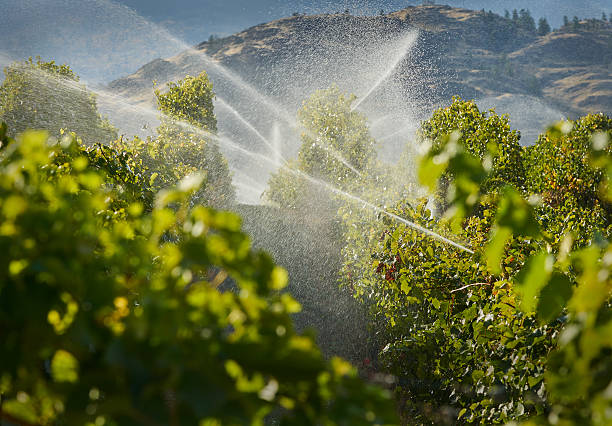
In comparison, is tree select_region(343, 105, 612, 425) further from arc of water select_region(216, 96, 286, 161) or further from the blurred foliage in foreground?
arc of water select_region(216, 96, 286, 161)

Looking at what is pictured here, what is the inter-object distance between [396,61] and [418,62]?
30079 mm

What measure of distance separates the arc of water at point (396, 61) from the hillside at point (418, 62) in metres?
0.63

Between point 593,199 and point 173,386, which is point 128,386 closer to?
point 173,386

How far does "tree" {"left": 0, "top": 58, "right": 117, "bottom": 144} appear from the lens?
14461mm

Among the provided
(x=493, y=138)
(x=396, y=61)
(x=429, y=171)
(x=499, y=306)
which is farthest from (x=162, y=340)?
(x=396, y=61)

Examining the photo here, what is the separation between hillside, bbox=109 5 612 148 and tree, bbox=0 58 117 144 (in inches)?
2211

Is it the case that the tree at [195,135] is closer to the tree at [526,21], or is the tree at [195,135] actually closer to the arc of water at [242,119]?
the arc of water at [242,119]

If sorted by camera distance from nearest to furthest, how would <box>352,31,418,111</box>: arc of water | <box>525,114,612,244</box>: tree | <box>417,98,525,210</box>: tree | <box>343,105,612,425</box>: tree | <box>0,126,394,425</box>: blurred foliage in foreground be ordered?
<box>0,126,394,425</box>: blurred foliage in foreground → <box>343,105,612,425</box>: tree → <box>525,114,612,244</box>: tree → <box>417,98,525,210</box>: tree → <box>352,31,418,111</box>: arc of water

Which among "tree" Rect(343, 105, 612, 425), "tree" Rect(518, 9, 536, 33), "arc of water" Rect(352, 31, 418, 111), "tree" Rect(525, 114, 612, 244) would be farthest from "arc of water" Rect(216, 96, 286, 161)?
"tree" Rect(518, 9, 536, 33)

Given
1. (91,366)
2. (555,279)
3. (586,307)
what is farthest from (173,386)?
(555,279)

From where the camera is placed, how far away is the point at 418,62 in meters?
103

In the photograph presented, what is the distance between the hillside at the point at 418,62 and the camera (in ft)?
273

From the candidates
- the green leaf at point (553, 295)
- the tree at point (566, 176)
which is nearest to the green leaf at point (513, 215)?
the green leaf at point (553, 295)

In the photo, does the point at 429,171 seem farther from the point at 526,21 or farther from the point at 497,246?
the point at 526,21
